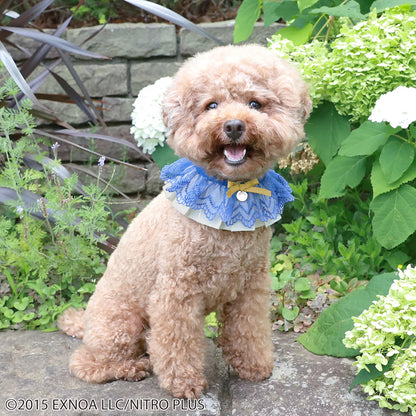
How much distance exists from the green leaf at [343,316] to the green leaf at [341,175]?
1.59ft

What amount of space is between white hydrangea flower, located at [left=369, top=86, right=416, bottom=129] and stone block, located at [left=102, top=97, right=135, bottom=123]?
212 centimetres

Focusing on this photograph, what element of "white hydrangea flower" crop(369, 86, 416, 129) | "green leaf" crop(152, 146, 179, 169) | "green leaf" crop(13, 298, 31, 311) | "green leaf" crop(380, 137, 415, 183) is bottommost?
"green leaf" crop(13, 298, 31, 311)

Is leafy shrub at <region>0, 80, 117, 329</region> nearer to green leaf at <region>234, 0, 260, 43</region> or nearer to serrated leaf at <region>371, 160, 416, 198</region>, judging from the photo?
green leaf at <region>234, 0, 260, 43</region>

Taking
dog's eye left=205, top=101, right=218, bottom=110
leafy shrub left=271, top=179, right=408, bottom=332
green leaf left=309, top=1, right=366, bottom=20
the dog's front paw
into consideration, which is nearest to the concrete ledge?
the dog's front paw

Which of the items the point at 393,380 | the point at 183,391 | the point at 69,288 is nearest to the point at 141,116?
the point at 69,288

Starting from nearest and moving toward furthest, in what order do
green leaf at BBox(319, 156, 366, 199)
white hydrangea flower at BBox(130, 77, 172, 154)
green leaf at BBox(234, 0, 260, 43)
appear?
green leaf at BBox(319, 156, 366, 199) → white hydrangea flower at BBox(130, 77, 172, 154) → green leaf at BBox(234, 0, 260, 43)

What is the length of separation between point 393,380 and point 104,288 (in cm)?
117

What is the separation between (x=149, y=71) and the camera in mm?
3951

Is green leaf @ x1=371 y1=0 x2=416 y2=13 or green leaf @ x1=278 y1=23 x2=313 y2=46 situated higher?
green leaf @ x1=371 y1=0 x2=416 y2=13

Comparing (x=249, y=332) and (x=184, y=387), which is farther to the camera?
(x=249, y=332)

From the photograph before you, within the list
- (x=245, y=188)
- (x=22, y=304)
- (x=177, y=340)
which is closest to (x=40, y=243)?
(x=22, y=304)

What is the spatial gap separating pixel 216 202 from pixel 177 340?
53 cm

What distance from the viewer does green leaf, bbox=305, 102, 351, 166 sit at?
2658 millimetres

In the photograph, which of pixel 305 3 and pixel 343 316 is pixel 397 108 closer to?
pixel 305 3
